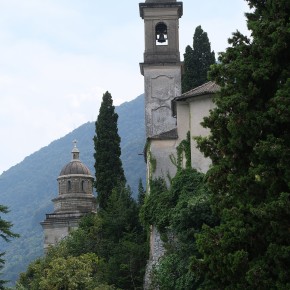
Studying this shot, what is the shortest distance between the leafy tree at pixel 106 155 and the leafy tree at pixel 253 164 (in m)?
24.5

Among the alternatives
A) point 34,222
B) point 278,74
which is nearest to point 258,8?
point 278,74

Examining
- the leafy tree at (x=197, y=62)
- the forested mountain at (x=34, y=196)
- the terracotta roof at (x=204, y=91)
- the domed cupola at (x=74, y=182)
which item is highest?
the forested mountain at (x=34, y=196)

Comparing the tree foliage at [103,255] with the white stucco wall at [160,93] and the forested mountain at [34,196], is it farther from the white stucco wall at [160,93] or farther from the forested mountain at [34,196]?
the forested mountain at [34,196]

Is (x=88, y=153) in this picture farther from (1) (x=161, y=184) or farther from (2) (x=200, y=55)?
(1) (x=161, y=184)

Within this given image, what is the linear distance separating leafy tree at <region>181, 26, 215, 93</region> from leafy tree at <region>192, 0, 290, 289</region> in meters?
25.7

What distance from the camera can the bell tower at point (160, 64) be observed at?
39.3 meters

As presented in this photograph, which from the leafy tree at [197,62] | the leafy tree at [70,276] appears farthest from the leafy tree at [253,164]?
the leafy tree at [197,62]

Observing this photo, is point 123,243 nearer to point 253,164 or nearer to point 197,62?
point 197,62

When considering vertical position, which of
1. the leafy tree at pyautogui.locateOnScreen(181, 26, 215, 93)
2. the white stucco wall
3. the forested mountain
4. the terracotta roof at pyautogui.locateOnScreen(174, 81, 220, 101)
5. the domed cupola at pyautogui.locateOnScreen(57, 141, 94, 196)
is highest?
the forested mountain

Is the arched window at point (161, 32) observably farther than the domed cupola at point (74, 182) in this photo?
No

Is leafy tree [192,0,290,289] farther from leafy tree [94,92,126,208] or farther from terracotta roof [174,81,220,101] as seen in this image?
leafy tree [94,92,126,208]

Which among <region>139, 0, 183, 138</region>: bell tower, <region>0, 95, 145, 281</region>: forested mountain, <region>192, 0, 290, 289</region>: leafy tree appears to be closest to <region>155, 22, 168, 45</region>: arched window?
<region>139, 0, 183, 138</region>: bell tower

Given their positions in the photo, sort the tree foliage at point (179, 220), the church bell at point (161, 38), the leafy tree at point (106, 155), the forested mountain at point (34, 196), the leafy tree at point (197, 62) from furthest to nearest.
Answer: the forested mountain at point (34, 196)
the leafy tree at point (197, 62)
the leafy tree at point (106, 155)
the church bell at point (161, 38)
the tree foliage at point (179, 220)

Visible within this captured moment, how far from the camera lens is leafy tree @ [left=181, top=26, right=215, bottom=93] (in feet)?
138
